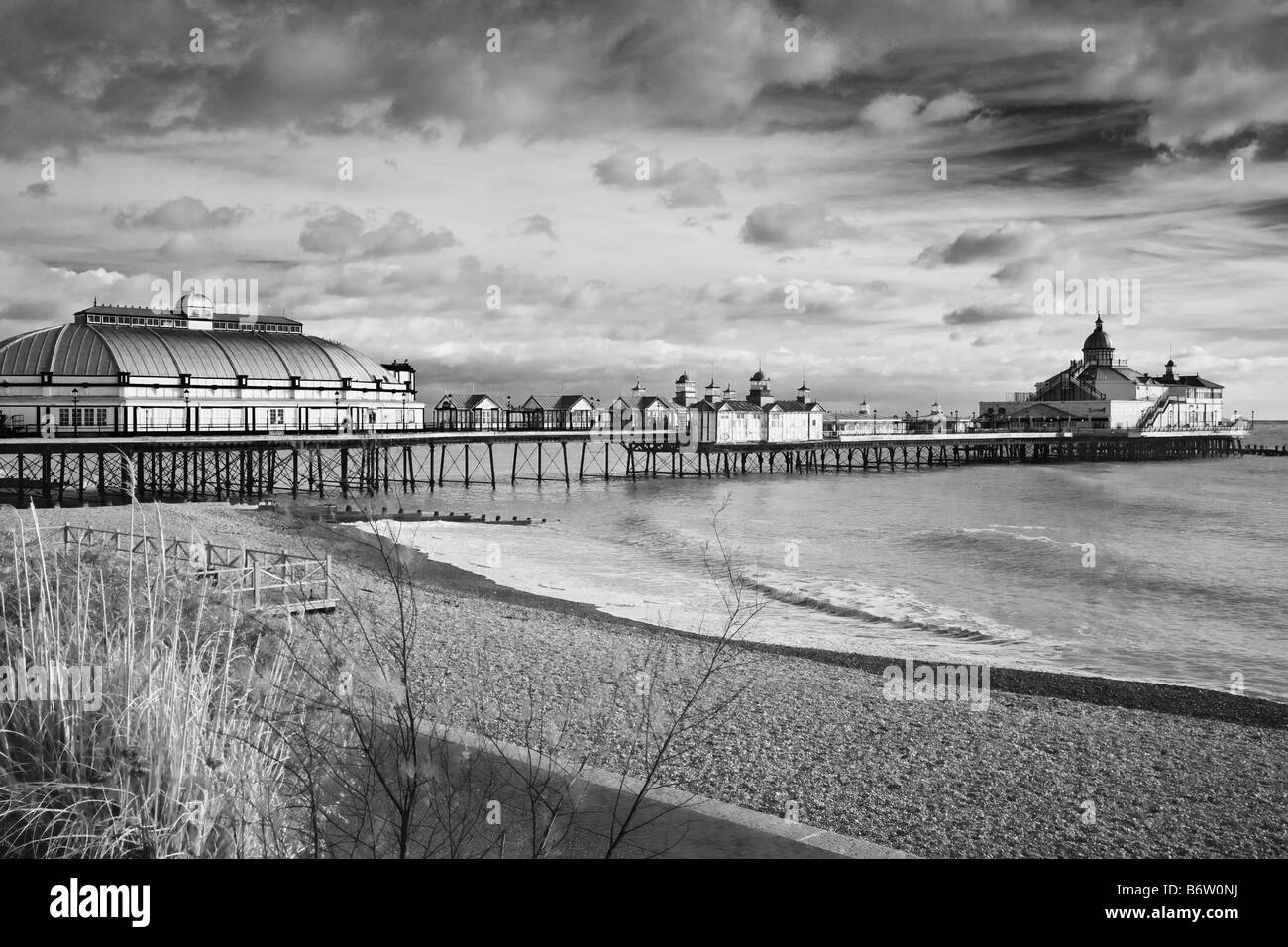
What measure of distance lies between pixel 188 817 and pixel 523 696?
786cm

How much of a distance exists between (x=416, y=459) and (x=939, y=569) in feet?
317

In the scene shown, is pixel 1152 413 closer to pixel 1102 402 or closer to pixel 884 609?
pixel 1102 402

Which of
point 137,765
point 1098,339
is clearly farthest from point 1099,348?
point 137,765

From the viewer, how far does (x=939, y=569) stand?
28.5 meters

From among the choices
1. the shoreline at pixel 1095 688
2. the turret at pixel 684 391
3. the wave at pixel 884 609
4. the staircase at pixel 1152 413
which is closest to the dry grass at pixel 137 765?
the shoreline at pixel 1095 688

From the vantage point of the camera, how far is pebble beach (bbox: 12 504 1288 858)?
26.3 ft

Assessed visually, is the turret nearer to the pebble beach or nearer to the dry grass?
the pebble beach

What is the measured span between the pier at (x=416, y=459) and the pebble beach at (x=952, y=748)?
23.6 feet

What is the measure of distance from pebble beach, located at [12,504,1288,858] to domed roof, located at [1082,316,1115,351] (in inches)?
4629

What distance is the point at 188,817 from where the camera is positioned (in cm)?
394

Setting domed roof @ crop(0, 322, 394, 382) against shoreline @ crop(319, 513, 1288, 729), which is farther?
domed roof @ crop(0, 322, 394, 382)

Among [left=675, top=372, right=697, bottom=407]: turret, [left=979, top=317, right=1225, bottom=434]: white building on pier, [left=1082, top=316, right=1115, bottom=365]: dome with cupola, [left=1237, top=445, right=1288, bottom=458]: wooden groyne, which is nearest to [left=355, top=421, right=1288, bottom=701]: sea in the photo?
[left=675, top=372, right=697, bottom=407]: turret
